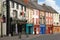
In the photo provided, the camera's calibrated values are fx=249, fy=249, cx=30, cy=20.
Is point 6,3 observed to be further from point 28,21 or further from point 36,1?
point 36,1

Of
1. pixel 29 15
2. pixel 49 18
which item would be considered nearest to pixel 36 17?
pixel 29 15

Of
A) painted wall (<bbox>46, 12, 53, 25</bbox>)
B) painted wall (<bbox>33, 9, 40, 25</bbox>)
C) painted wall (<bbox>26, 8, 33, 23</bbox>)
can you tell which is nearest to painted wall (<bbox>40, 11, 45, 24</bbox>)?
painted wall (<bbox>33, 9, 40, 25</bbox>)

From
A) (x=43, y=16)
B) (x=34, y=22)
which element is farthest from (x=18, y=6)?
(x=43, y=16)

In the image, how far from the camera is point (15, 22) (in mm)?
58875

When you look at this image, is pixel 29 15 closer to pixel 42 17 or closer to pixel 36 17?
pixel 36 17

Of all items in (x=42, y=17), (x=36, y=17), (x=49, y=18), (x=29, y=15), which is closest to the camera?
(x=29, y=15)

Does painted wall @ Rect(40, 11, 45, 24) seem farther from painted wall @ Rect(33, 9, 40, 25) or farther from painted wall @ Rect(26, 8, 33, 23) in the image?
painted wall @ Rect(26, 8, 33, 23)

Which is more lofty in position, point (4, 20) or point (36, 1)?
point (36, 1)

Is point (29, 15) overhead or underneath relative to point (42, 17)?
overhead

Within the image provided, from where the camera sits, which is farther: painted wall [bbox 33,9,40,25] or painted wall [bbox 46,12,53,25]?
painted wall [bbox 46,12,53,25]

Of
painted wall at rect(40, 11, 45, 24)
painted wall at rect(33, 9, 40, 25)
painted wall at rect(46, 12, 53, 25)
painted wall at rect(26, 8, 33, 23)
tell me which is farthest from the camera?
painted wall at rect(46, 12, 53, 25)

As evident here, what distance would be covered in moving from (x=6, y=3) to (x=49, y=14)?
44.2 m

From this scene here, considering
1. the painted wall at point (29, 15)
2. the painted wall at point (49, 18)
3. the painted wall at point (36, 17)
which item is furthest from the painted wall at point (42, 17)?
the painted wall at point (29, 15)

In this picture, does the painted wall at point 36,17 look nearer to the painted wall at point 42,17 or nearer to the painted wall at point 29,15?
the painted wall at point 29,15
